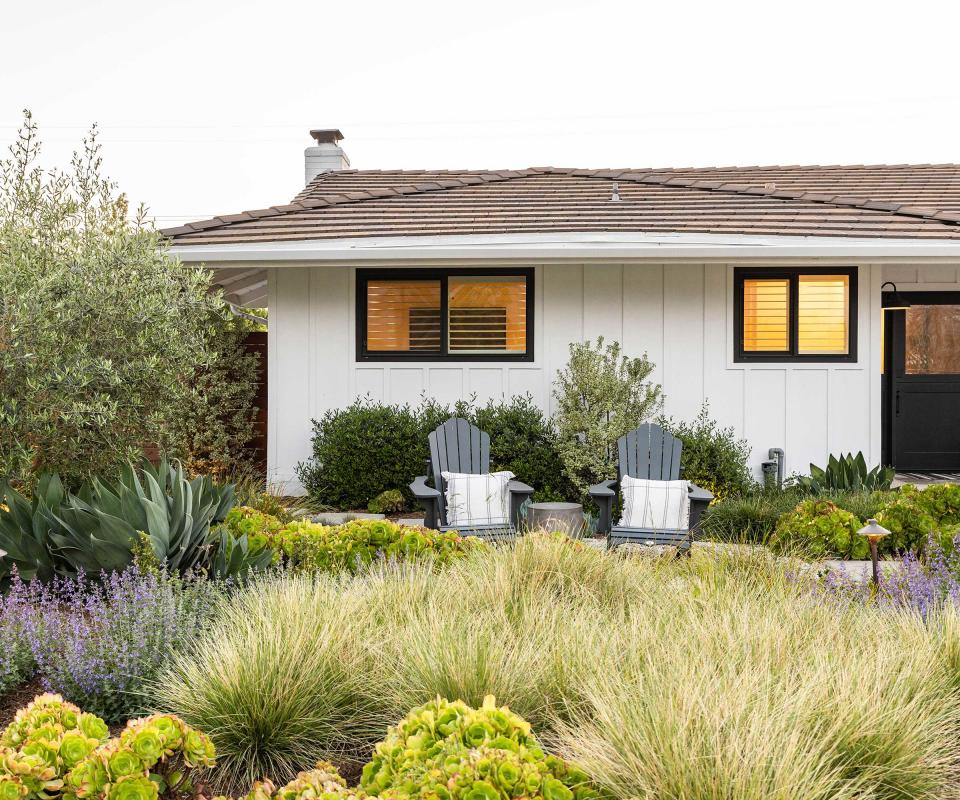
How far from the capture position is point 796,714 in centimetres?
197

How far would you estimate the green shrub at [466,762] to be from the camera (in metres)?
1.69

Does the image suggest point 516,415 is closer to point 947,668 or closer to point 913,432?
point 947,668

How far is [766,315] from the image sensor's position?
7.55 metres

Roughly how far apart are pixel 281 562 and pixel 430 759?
258 cm

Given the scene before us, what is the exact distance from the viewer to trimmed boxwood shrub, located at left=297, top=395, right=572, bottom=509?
22.8 feet

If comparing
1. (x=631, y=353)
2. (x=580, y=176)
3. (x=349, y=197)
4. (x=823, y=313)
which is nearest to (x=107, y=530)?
(x=631, y=353)

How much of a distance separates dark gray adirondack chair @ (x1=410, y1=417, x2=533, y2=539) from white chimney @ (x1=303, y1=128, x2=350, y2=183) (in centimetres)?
629

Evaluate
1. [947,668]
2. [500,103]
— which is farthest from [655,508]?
[500,103]

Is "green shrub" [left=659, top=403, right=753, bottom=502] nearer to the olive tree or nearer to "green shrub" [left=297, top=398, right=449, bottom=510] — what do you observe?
"green shrub" [left=297, top=398, right=449, bottom=510]

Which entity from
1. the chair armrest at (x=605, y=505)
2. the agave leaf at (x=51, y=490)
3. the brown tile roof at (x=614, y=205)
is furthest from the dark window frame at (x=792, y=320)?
the agave leaf at (x=51, y=490)

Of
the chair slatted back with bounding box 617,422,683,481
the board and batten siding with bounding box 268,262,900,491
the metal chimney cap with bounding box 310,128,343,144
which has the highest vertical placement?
the metal chimney cap with bounding box 310,128,343,144

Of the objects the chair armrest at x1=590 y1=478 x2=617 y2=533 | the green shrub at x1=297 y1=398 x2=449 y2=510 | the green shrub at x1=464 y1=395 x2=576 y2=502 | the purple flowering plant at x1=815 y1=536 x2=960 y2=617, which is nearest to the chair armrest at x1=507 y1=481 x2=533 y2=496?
the chair armrest at x1=590 y1=478 x2=617 y2=533

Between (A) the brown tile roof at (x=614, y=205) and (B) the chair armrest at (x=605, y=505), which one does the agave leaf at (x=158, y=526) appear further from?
(A) the brown tile roof at (x=614, y=205)

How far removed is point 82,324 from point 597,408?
4177mm
